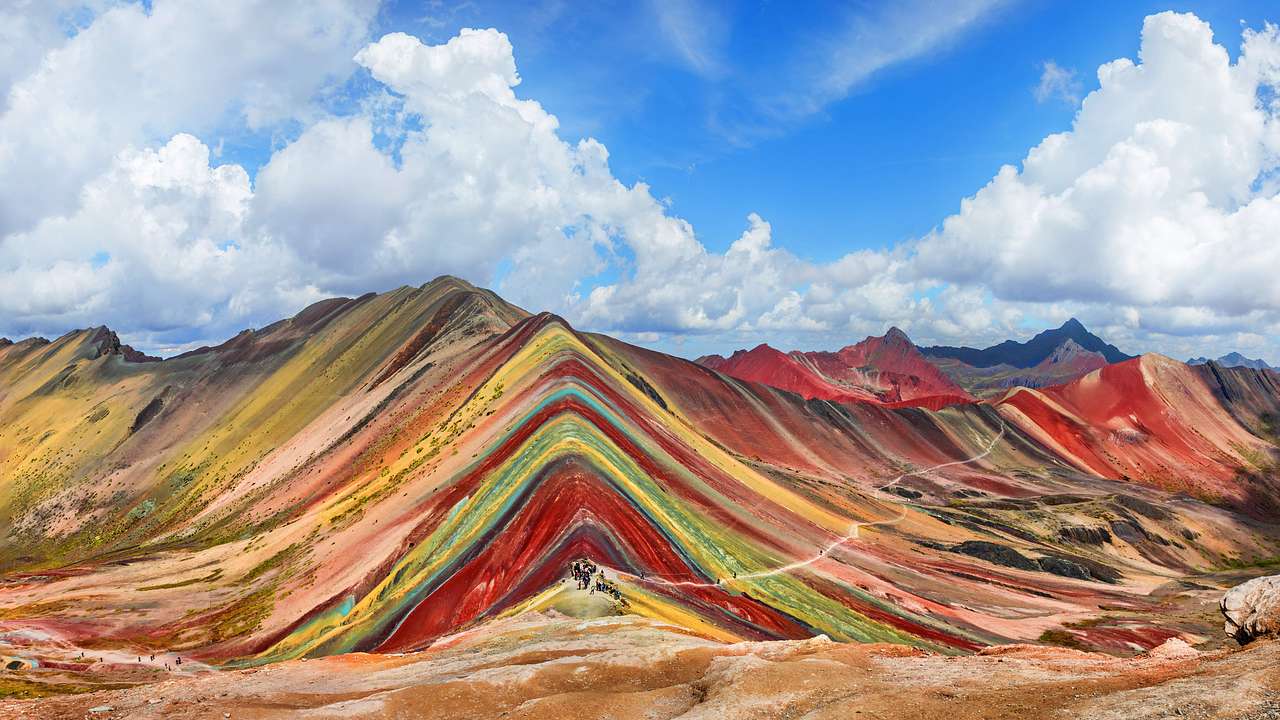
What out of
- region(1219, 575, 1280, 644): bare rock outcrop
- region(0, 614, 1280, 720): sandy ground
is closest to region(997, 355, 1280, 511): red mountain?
region(1219, 575, 1280, 644): bare rock outcrop

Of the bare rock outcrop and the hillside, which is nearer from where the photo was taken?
the bare rock outcrop

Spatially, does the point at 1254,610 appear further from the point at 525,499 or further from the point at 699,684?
the point at 525,499

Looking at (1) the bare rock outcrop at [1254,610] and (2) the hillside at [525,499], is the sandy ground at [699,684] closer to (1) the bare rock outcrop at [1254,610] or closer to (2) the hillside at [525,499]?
(1) the bare rock outcrop at [1254,610]

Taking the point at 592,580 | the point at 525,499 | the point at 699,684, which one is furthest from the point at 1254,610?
the point at 525,499

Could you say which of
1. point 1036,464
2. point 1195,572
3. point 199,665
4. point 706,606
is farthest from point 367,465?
point 1036,464

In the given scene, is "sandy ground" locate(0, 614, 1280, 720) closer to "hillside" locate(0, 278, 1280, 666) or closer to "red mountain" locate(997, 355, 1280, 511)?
"hillside" locate(0, 278, 1280, 666)

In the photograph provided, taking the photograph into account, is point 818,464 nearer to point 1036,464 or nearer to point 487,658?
point 1036,464
